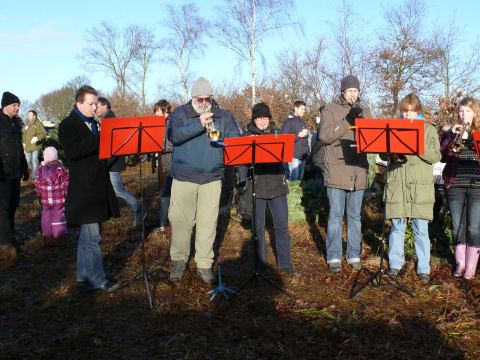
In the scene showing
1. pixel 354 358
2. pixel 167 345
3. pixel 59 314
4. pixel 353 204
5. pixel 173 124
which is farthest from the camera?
pixel 353 204

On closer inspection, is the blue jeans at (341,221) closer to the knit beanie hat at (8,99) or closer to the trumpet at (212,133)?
the trumpet at (212,133)

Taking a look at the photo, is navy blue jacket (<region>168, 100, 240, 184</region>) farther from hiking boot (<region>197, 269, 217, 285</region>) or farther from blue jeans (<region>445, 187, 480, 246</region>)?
blue jeans (<region>445, 187, 480, 246</region>)

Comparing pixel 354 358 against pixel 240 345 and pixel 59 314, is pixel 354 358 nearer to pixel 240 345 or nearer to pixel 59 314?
pixel 240 345

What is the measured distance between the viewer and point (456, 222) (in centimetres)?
519

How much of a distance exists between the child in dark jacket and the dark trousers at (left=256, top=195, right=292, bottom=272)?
364 cm

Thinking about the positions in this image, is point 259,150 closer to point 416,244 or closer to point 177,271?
point 177,271

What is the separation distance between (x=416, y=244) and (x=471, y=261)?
653mm

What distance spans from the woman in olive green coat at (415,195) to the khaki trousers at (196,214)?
6.62 feet

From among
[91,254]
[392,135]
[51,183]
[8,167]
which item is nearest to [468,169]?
[392,135]

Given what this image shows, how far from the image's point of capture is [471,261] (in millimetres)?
5098

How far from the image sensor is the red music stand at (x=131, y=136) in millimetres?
4305

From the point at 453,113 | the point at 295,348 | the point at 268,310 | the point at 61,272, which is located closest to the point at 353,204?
the point at 268,310

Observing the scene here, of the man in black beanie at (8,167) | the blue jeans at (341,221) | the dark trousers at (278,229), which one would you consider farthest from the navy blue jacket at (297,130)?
the man in black beanie at (8,167)

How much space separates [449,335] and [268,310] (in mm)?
1649
